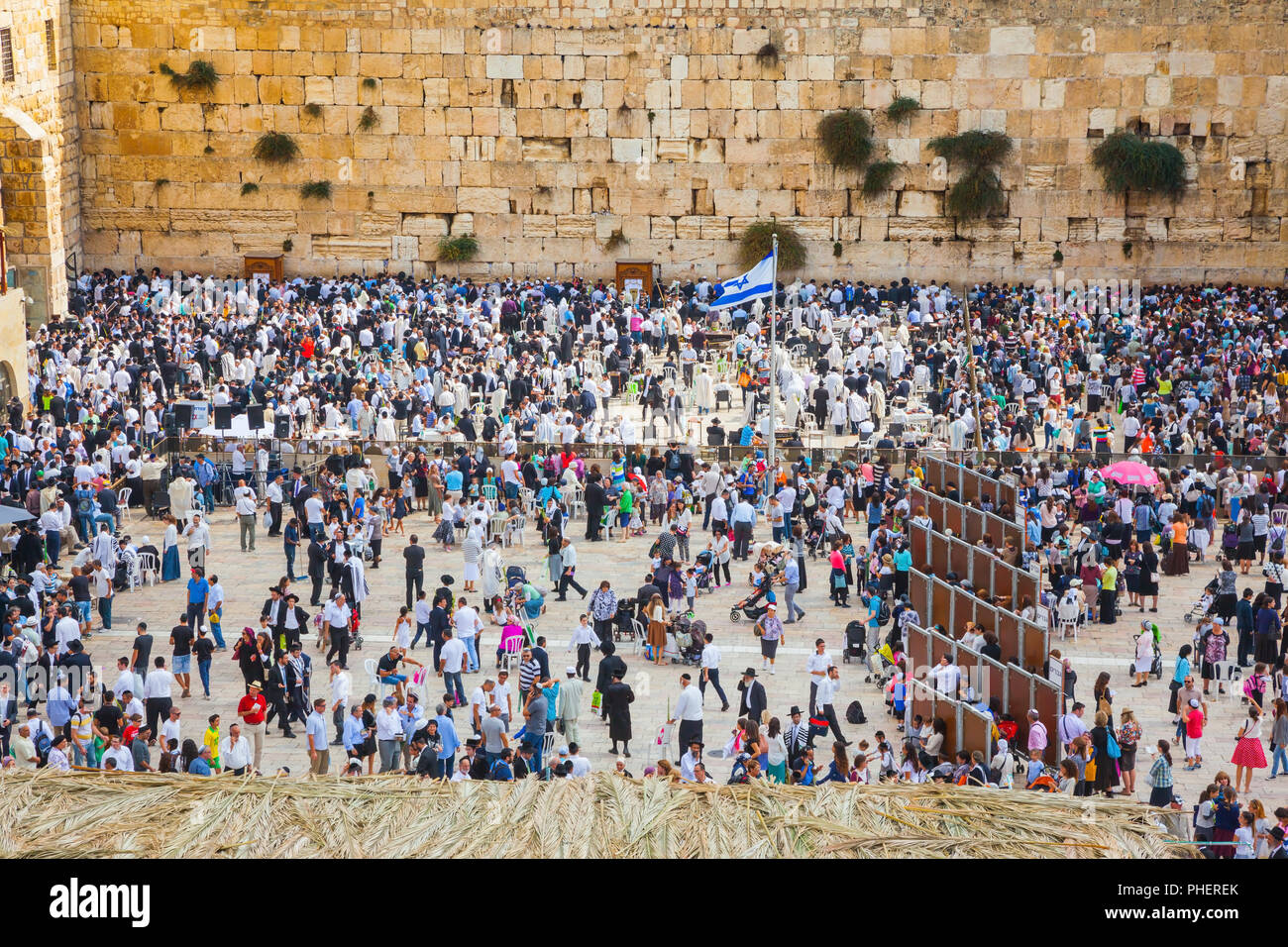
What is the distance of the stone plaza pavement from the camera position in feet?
56.0

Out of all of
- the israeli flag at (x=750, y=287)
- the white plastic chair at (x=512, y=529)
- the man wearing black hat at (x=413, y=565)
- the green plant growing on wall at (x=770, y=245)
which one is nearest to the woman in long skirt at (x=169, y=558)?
the man wearing black hat at (x=413, y=565)

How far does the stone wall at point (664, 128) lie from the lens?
37.1 metres

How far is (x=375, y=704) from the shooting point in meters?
16.3

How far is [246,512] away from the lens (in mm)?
23078

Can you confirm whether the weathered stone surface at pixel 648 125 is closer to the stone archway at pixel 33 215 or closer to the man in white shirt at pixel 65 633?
the stone archway at pixel 33 215

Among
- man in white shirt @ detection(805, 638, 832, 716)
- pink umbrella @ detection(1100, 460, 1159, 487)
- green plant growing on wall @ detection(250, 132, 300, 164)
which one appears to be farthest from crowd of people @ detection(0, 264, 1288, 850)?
green plant growing on wall @ detection(250, 132, 300, 164)

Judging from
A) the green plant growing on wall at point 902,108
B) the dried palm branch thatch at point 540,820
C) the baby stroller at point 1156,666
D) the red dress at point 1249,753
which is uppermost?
the green plant growing on wall at point 902,108

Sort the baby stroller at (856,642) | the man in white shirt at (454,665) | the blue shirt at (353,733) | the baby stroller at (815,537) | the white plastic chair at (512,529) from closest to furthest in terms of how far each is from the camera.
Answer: the blue shirt at (353,733), the man in white shirt at (454,665), the baby stroller at (856,642), the baby stroller at (815,537), the white plastic chair at (512,529)

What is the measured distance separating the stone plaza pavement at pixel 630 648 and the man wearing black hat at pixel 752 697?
1.69ft

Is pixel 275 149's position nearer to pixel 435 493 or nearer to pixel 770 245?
pixel 770 245

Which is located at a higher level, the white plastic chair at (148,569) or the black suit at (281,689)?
the white plastic chair at (148,569)

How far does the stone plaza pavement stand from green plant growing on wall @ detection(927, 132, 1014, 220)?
16.4 meters

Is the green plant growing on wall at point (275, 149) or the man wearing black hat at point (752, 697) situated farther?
the green plant growing on wall at point (275, 149)

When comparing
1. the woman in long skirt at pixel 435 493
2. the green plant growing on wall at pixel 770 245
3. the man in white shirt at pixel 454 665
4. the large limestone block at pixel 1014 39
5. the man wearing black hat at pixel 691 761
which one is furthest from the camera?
the green plant growing on wall at pixel 770 245
